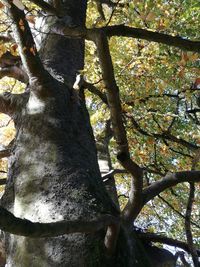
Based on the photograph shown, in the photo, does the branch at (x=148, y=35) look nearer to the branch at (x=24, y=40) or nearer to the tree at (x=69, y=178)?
the tree at (x=69, y=178)

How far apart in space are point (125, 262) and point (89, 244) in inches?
10.8

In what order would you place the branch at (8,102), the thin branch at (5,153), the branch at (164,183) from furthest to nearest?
the thin branch at (5,153), the branch at (8,102), the branch at (164,183)

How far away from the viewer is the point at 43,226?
1.64 m

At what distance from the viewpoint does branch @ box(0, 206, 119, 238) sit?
4.86 ft

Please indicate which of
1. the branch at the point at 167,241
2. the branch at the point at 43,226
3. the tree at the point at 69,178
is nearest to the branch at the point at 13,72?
the tree at the point at 69,178

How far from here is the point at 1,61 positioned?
16.0ft

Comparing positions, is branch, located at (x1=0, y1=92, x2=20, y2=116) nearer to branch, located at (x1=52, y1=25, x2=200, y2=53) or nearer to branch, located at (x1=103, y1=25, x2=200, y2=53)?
branch, located at (x1=52, y1=25, x2=200, y2=53)

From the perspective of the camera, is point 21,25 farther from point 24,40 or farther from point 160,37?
point 160,37

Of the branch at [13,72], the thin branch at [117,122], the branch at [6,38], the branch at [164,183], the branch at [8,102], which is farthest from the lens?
the branch at [6,38]

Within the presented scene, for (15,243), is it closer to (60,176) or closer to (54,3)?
(60,176)

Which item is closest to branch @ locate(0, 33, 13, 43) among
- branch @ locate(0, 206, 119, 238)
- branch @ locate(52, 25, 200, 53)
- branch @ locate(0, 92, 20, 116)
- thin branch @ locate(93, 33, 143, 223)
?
branch @ locate(0, 92, 20, 116)

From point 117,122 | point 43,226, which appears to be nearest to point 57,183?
point 117,122

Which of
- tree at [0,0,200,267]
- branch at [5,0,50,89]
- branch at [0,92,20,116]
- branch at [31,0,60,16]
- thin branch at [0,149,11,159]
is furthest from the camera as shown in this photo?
thin branch at [0,149,11,159]

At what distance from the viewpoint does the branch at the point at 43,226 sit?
1.48 metres
